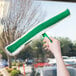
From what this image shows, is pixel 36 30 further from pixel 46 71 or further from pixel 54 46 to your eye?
pixel 46 71

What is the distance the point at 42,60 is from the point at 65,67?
0.68 ft

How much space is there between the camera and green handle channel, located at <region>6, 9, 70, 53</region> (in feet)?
4.50

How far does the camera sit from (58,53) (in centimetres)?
151

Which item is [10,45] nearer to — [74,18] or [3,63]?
[3,63]

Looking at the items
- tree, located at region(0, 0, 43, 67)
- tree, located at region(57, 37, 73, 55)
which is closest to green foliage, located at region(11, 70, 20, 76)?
tree, located at region(0, 0, 43, 67)

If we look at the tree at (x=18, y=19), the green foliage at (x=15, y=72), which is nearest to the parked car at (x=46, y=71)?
the green foliage at (x=15, y=72)

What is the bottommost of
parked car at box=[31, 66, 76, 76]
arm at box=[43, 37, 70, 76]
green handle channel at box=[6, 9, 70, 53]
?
parked car at box=[31, 66, 76, 76]

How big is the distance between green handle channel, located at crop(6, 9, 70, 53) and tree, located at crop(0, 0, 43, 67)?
0.05 meters

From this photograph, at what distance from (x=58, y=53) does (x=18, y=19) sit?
45cm

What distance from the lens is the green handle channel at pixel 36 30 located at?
1.37 metres

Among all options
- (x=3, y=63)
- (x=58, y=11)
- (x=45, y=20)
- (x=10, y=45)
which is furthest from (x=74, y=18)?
(x=3, y=63)

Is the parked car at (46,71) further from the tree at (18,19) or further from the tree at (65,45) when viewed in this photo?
the tree at (18,19)

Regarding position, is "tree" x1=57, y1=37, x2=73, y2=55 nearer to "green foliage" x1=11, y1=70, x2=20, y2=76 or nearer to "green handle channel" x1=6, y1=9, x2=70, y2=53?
"green handle channel" x1=6, y1=9, x2=70, y2=53

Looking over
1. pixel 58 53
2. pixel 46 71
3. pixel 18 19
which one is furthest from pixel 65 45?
pixel 18 19
